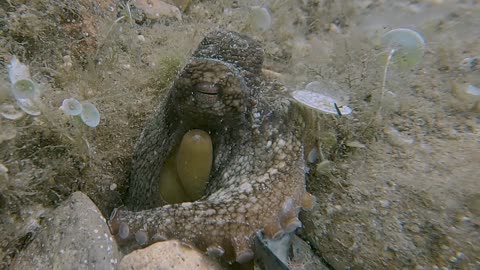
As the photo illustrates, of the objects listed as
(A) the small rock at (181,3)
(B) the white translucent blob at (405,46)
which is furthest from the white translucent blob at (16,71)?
(B) the white translucent blob at (405,46)

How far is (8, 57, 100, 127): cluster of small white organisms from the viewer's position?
2.59m

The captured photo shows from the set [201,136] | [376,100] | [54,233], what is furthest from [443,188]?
[54,233]

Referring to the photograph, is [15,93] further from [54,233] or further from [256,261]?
[256,261]

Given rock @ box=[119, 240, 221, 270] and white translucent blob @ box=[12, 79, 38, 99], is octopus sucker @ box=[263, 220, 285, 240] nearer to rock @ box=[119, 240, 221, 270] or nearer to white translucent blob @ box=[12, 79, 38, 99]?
rock @ box=[119, 240, 221, 270]

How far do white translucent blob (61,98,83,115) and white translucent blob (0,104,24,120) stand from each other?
0.29 meters

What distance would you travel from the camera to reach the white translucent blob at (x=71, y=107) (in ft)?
9.14

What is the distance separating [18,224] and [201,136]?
53.3 inches

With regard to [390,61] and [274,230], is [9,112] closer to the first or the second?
[274,230]

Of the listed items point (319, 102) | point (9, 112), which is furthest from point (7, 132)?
point (319, 102)

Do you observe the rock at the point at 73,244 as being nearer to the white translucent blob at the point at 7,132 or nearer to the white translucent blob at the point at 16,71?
the white translucent blob at the point at 7,132

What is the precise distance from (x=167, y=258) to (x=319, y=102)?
1509 mm

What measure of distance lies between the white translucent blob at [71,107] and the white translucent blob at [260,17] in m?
2.18

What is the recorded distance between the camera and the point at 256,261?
7.95 ft

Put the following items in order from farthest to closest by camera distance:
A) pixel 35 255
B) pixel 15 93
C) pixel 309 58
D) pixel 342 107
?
pixel 309 58, pixel 342 107, pixel 15 93, pixel 35 255
